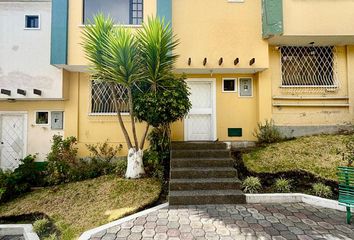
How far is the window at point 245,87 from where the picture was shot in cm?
831

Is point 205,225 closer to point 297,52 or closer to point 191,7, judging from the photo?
point 191,7

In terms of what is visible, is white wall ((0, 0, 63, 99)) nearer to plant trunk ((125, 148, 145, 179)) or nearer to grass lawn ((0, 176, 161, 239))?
grass lawn ((0, 176, 161, 239))

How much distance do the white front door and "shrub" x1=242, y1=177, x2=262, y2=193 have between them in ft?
25.3

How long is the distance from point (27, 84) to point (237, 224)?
773 centimetres

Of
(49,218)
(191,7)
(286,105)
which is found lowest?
(49,218)

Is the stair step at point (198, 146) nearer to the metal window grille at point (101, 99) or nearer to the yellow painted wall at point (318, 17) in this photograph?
the metal window grille at point (101, 99)

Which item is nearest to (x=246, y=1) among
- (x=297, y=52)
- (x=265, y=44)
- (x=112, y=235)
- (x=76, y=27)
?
(x=265, y=44)

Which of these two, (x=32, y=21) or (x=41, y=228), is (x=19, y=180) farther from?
(x=32, y=21)

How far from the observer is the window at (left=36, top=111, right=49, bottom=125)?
26.5ft

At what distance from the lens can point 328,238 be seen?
362 centimetres

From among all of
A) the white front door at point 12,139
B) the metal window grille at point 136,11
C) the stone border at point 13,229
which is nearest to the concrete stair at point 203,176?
the stone border at point 13,229

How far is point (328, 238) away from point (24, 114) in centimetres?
942

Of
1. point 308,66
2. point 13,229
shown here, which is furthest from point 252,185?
point 308,66

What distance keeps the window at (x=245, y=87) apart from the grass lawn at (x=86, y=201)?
4677 mm
